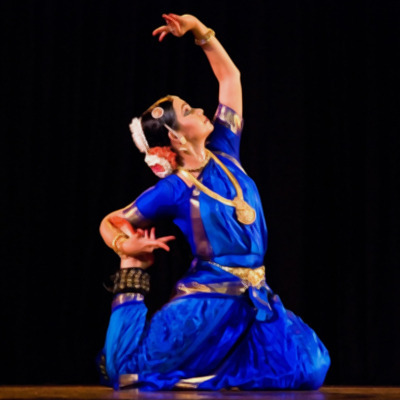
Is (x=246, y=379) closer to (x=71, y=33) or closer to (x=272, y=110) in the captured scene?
(x=272, y=110)

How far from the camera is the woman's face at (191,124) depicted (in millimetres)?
2514

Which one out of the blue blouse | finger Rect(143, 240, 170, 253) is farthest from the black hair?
finger Rect(143, 240, 170, 253)

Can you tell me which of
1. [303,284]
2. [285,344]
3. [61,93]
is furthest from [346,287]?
[61,93]

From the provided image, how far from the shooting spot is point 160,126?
252 cm

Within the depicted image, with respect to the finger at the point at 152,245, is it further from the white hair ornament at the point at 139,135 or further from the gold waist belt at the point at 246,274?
the white hair ornament at the point at 139,135

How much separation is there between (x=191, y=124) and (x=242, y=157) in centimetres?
107

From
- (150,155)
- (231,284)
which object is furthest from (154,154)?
(231,284)

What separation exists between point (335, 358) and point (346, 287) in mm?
328

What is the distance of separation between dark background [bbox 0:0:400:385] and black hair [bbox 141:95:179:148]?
945 millimetres

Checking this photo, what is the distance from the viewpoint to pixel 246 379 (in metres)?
2.28

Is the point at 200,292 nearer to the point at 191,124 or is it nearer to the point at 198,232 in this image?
the point at 198,232

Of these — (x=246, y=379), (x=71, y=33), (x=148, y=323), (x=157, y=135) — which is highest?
(x=71, y=33)

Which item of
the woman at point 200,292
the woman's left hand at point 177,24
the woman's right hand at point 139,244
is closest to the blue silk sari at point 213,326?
the woman at point 200,292

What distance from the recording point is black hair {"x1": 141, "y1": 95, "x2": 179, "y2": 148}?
2523mm
